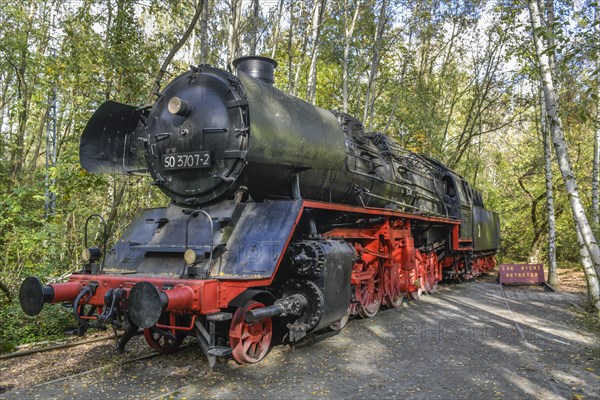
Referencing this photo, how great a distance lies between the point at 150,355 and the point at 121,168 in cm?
265

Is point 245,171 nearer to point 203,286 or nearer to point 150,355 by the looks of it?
point 203,286

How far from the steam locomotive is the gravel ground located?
323 millimetres

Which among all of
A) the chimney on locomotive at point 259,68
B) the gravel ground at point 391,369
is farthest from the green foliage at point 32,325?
the chimney on locomotive at point 259,68

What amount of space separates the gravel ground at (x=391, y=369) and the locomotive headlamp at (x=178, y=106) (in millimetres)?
2881

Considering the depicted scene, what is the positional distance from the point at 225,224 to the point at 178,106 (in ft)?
4.82

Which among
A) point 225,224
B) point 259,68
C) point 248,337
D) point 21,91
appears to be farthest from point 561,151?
point 21,91

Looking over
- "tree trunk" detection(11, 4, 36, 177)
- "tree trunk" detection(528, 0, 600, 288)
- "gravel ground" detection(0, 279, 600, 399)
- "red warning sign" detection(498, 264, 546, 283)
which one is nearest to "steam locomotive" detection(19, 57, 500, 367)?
"gravel ground" detection(0, 279, 600, 399)

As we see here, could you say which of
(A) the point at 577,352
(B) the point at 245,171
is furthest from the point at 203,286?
(A) the point at 577,352

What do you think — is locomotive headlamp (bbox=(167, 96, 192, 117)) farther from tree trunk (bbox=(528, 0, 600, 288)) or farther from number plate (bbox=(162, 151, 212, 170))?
tree trunk (bbox=(528, 0, 600, 288))

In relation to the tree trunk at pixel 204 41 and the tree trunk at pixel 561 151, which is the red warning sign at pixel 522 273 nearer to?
the tree trunk at pixel 561 151

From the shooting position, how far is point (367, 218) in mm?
7570

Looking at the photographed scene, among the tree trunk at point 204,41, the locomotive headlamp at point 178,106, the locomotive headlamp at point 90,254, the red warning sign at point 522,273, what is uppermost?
the tree trunk at point 204,41

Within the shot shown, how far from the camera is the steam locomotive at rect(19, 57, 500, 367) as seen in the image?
4.37 meters

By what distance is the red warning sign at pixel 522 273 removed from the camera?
1292 centimetres
